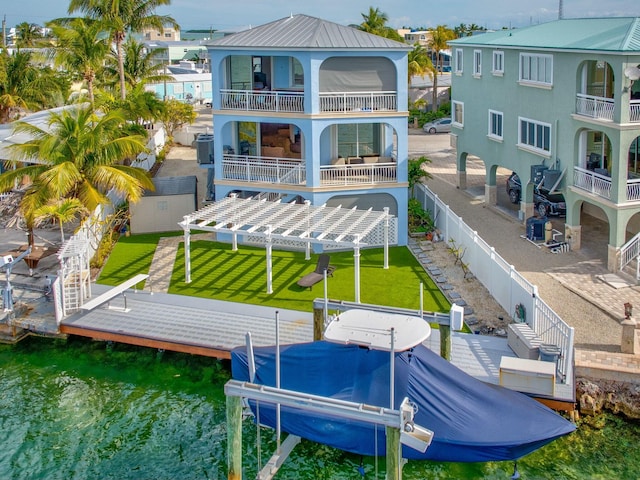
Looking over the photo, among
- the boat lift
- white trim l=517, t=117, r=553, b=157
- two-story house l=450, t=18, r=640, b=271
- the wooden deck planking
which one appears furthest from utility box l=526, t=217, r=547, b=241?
the boat lift

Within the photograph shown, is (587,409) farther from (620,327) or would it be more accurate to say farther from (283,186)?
(283,186)

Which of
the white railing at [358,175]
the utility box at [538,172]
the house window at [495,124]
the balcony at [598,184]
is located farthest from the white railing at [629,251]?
the house window at [495,124]

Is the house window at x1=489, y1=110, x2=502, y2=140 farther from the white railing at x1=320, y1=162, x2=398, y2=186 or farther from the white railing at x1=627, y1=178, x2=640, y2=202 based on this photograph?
the white railing at x1=627, y1=178, x2=640, y2=202

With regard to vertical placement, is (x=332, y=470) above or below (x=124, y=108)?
below

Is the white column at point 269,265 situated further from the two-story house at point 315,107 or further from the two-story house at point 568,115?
the two-story house at point 568,115

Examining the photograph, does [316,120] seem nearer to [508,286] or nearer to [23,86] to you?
[508,286]

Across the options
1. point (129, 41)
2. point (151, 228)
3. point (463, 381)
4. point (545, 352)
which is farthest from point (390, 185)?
point (129, 41)

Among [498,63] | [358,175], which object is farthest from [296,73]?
[498,63]
